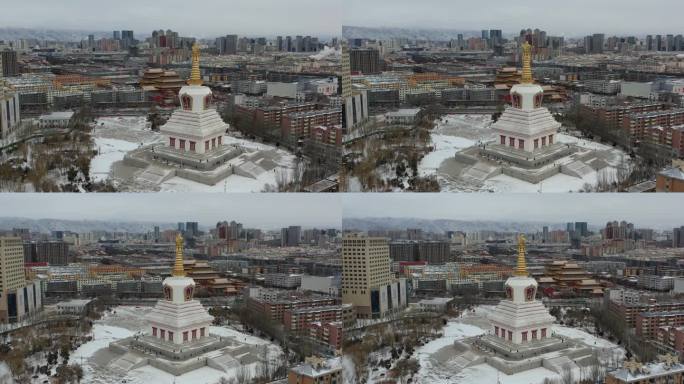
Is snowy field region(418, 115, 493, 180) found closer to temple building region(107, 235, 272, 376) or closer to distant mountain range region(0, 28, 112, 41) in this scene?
temple building region(107, 235, 272, 376)

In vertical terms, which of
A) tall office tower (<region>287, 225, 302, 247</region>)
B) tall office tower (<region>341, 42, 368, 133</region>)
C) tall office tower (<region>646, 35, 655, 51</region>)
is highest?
tall office tower (<region>646, 35, 655, 51</region>)

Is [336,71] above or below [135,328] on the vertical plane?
above

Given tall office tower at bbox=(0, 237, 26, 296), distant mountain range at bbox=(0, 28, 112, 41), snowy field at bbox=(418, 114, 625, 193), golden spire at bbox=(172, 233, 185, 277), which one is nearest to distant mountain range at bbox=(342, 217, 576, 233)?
snowy field at bbox=(418, 114, 625, 193)

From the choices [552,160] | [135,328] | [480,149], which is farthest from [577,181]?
[135,328]

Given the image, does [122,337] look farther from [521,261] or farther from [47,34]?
[521,261]

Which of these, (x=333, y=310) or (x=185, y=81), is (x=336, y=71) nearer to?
(x=185, y=81)

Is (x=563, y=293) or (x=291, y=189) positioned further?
(x=563, y=293)

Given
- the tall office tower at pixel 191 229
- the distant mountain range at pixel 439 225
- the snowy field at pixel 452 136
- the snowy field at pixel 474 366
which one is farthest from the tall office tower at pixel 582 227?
the tall office tower at pixel 191 229

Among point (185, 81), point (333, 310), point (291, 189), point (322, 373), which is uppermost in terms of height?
point (185, 81)
